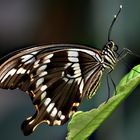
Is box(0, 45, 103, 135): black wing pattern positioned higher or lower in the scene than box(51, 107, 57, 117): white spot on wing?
higher

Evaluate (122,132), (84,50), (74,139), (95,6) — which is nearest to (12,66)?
(84,50)

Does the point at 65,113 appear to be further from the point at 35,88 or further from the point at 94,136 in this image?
the point at 94,136

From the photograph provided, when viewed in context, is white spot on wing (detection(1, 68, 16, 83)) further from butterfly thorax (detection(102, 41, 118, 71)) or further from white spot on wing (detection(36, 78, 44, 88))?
butterfly thorax (detection(102, 41, 118, 71))

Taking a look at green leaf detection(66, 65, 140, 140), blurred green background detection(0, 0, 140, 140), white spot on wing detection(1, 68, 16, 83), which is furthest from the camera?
blurred green background detection(0, 0, 140, 140)

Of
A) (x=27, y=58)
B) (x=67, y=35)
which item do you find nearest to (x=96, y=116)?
(x=27, y=58)

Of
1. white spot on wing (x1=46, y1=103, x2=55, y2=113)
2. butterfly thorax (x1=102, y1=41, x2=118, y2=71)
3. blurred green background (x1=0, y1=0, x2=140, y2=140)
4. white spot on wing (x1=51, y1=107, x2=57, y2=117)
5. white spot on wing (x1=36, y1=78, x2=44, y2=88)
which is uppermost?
→ butterfly thorax (x1=102, y1=41, x2=118, y2=71)

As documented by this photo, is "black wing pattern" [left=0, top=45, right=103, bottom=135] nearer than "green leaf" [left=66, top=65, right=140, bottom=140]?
No

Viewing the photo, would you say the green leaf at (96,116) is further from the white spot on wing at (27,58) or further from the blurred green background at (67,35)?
the blurred green background at (67,35)

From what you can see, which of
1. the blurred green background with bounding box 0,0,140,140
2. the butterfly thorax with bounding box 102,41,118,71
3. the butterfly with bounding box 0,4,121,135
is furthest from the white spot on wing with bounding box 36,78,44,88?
the blurred green background with bounding box 0,0,140,140
